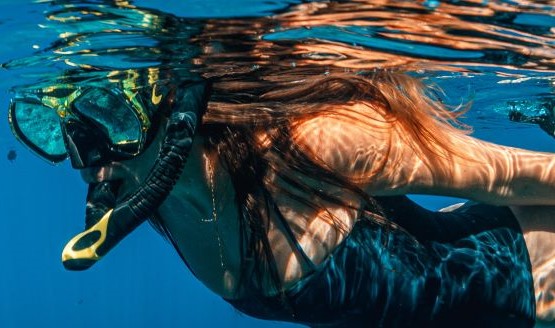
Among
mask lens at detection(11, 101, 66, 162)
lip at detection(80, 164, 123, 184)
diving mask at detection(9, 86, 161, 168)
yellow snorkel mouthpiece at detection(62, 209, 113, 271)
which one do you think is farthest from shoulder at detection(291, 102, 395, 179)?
mask lens at detection(11, 101, 66, 162)

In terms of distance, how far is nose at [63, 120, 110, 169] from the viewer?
3.03 metres

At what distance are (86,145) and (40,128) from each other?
119cm

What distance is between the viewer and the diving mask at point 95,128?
3027 mm

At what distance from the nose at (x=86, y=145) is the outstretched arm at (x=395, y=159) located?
107 cm

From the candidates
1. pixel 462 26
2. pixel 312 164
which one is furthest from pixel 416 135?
pixel 462 26

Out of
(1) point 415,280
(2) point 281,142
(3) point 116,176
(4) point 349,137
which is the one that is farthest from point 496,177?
(3) point 116,176

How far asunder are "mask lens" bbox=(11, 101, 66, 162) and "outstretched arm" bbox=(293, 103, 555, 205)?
1907 mm

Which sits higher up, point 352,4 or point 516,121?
point 352,4

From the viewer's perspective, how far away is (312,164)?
10.1 feet

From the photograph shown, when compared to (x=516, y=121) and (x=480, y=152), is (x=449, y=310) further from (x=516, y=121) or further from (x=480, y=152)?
(x=516, y=121)

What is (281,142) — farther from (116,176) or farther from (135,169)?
(116,176)

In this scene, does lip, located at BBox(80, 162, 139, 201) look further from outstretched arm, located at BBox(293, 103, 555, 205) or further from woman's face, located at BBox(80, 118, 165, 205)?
outstretched arm, located at BBox(293, 103, 555, 205)

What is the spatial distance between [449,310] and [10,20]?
16.3 feet

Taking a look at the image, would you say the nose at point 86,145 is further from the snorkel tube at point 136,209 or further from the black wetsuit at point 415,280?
the black wetsuit at point 415,280
